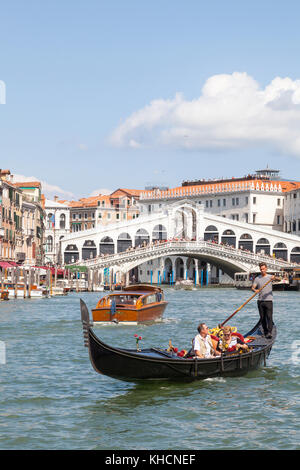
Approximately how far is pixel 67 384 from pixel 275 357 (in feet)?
14.0

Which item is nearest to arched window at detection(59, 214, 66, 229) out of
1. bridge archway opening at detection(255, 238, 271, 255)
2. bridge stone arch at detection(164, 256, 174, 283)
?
bridge stone arch at detection(164, 256, 174, 283)

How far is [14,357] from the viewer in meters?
13.9

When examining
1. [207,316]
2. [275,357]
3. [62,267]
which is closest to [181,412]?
[275,357]

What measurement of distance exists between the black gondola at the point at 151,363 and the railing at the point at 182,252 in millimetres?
38807

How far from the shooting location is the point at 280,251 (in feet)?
194

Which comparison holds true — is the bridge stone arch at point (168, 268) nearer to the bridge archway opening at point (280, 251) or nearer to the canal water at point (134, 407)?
the bridge archway opening at point (280, 251)

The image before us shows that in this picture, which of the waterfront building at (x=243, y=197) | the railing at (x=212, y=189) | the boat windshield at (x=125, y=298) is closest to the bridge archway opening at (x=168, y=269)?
the waterfront building at (x=243, y=197)

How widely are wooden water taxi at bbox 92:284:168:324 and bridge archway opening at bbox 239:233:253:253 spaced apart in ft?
124

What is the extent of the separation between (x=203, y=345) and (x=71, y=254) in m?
46.7

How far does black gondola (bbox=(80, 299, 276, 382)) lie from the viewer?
987 centimetres

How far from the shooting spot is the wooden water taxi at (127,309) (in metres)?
20.5

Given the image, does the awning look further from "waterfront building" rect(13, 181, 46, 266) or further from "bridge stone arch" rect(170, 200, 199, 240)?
"bridge stone arch" rect(170, 200, 199, 240)

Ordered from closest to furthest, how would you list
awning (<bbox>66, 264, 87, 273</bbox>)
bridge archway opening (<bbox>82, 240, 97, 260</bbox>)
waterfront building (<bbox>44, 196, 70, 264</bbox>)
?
awning (<bbox>66, 264, 87, 273</bbox>) → bridge archway opening (<bbox>82, 240, 97, 260</bbox>) → waterfront building (<bbox>44, 196, 70, 264</bbox>)
